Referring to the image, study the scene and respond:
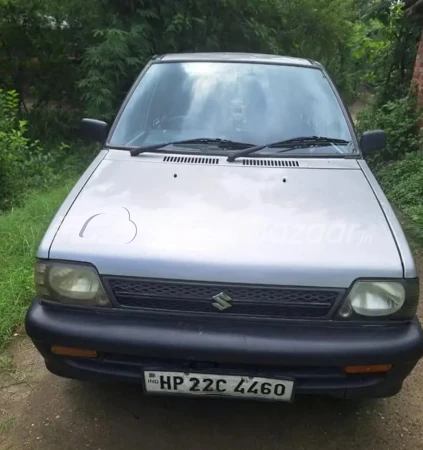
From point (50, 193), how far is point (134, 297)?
4.23m

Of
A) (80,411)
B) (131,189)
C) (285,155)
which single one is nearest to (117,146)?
(131,189)

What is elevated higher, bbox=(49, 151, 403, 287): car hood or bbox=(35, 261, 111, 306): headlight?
bbox=(49, 151, 403, 287): car hood

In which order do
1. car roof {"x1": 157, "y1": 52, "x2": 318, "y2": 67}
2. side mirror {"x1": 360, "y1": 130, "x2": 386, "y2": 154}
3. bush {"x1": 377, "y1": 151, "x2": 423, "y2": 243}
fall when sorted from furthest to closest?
1. bush {"x1": 377, "y1": 151, "x2": 423, "y2": 243}
2. car roof {"x1": 157, "y1": 52, "x2": 318, "y2": 67}
3. side mirror {"x1": 360, "y1": 130, "x2": 386, "y2": 154}

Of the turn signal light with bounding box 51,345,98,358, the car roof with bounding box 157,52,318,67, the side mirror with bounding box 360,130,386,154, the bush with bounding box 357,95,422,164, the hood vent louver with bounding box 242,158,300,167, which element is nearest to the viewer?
the turn signal light with bounding box 51,345,98,358

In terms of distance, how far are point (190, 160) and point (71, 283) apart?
3.40 ft

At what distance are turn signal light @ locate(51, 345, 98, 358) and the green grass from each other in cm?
114

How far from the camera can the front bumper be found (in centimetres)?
212

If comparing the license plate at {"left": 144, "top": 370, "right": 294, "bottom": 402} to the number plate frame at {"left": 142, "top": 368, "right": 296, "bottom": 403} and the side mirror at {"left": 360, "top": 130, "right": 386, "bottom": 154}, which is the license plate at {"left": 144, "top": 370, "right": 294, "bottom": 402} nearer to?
the number plate frame at {"left": 142, "top": 368, "right": 296, "bottom": 403}

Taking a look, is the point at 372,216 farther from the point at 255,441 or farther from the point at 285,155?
the point at 255,441

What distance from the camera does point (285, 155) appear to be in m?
3.04

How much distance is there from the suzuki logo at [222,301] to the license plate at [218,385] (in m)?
0.29

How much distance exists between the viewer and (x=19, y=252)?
4309 mm

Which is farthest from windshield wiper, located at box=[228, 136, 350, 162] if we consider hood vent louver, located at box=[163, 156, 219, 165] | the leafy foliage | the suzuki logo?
the leafy foliage

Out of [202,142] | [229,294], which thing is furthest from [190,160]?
[229,294]
